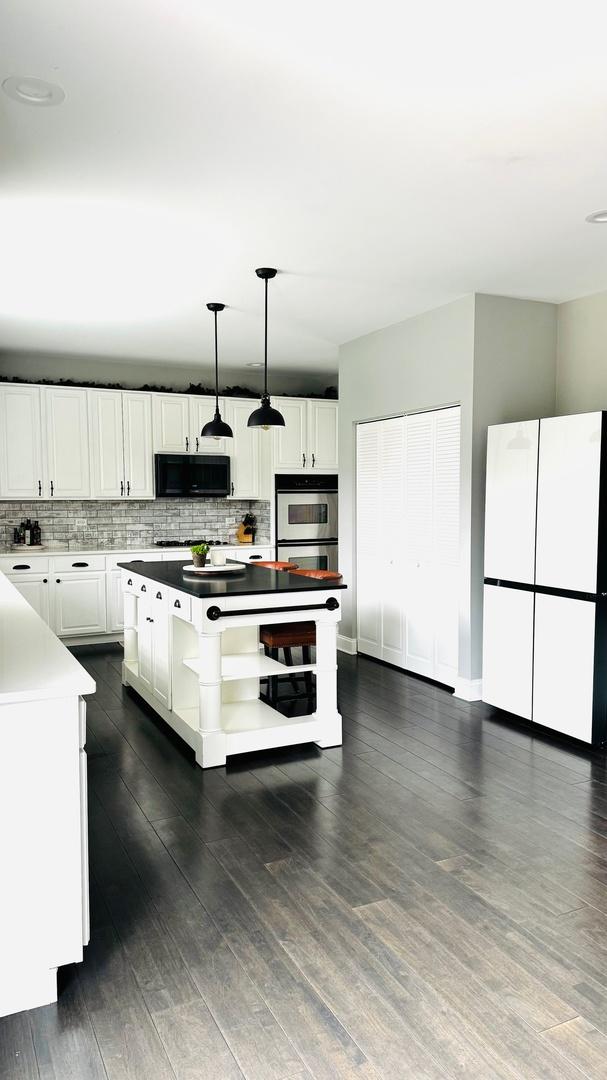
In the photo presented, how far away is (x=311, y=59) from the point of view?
2148 millimetres

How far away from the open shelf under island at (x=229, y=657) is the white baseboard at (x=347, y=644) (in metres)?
1.80

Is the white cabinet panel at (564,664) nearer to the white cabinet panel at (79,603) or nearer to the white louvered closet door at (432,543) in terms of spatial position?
the white louvered closet door at (432,543)

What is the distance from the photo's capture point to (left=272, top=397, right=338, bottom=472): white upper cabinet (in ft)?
24.1

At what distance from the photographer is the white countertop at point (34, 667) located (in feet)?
6.59

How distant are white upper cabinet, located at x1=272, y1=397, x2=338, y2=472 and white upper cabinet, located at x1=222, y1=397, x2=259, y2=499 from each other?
0.25 meters

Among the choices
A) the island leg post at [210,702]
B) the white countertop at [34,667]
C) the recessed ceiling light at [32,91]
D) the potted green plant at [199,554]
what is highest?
the recessed ceiling light at [32,91]

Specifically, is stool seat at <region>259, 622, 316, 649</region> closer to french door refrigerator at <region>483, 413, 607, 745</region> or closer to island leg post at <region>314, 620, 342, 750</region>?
island leg post at <region>314, 620, 342, 750</region>

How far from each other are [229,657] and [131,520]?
3.22 metres

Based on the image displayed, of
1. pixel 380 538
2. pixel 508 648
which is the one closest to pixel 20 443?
pixel 380 538

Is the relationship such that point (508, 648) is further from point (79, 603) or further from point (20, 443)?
point (20, 443)

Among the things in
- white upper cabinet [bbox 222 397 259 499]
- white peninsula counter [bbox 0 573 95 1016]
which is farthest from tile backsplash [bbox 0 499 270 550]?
white peninsula counter [bbox 0 573 95 1016]

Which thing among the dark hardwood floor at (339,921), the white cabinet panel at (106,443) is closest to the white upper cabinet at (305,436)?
the white cabinet panel at (106,443)

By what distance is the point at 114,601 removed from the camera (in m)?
6.62

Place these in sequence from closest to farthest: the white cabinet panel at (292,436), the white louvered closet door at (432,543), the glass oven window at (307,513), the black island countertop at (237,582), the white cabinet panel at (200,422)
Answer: the black island countertop at (237,582), the white louvered closet door at (432,543), the white cabinet panel at (200,422), the glass oven window at (307,513), the white cabinet panel at (292,436)
